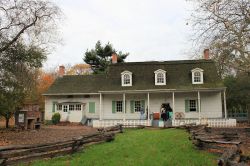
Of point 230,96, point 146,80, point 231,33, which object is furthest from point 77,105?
point 231,33

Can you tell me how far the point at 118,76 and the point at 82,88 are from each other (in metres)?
4.54

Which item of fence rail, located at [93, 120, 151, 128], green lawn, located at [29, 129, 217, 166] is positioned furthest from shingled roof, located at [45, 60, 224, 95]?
green lawn, located at [29, 129, 217, 166]

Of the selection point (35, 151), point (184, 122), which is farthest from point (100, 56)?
point (35, 151)

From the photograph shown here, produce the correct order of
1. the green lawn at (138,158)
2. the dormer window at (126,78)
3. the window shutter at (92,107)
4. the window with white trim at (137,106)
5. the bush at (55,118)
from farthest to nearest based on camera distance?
the window shutter at (92,107) → the bush at (55,118) → the window with white trim at (137,106) → the dormer window at (126,78) → the green lawn at (138,158)

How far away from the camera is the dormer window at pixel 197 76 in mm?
29534

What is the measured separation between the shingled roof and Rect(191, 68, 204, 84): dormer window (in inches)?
16.4

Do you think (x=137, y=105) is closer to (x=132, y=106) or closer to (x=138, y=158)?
(x=132, y=106)

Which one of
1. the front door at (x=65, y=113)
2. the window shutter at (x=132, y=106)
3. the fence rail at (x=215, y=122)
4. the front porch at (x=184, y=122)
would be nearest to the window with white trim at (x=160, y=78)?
the window shutter at (x=132, y=106)

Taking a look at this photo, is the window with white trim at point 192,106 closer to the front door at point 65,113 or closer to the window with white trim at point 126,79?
the window with white trim at point 126,79

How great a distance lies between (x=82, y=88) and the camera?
1315 inches

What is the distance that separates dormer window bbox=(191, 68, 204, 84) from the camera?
29.5 m

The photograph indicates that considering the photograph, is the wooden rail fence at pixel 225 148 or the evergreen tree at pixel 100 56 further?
the evergreen tree at pixel 100 56

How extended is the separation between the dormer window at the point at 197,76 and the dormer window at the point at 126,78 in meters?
6.51

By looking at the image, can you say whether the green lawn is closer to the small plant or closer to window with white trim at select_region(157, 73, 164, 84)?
window with white trim at select_region(157, 73, 164, 84)
